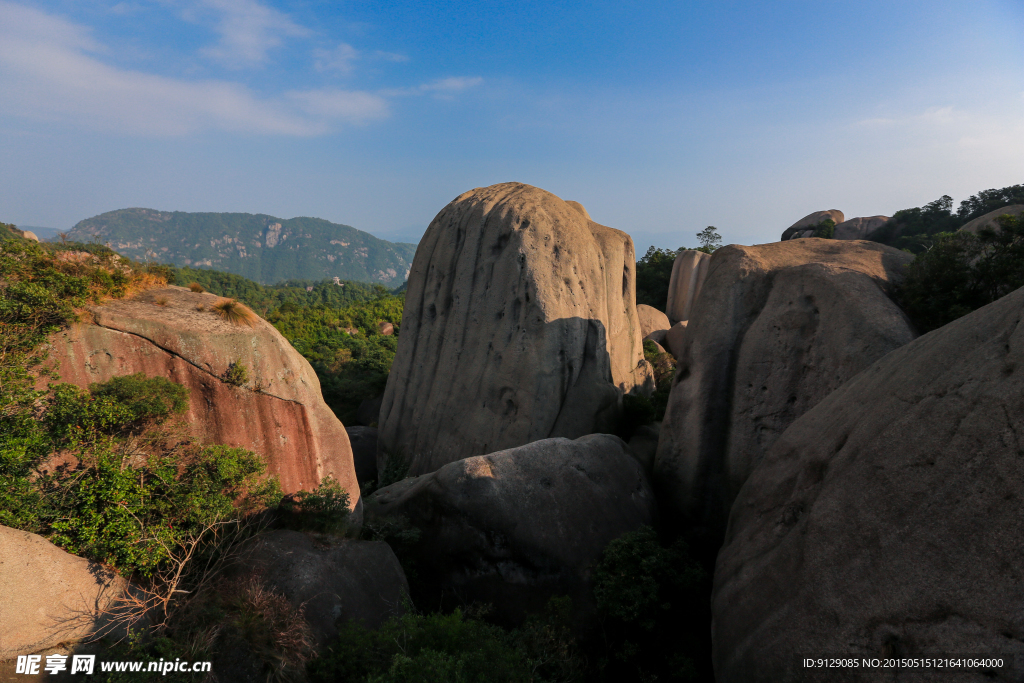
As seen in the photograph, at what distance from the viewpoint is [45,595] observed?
700cm

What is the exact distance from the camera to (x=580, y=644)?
891cm

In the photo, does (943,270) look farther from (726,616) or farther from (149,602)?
(149,602)

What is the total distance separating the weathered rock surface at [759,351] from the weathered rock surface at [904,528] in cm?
253

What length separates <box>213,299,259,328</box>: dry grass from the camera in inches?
386

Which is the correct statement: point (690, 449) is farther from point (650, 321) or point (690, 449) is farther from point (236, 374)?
point (650, 321)

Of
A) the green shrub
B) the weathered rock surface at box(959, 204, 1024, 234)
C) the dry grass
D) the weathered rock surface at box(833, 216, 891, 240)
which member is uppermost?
the weathered rock surface at box(833, 216, 891, 240)

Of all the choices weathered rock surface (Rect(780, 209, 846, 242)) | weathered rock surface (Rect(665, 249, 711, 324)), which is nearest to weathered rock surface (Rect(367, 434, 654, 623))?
weathered rock surface (Rect(665, 249, 711, 324))

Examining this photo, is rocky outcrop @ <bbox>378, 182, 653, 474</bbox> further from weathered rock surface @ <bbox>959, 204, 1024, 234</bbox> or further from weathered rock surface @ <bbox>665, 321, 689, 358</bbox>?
weathered rock surface @ <bbox>665, 321, 689, 358</bbox>

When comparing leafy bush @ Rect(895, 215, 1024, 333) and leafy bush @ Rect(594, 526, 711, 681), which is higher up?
leafy bush @ Rect(895, 215, 1024, 333)

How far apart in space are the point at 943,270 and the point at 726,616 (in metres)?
8.77

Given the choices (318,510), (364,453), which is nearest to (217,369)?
(318,510)

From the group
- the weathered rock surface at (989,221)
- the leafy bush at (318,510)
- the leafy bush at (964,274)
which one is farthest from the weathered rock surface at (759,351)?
the leafy bush at (318,510)

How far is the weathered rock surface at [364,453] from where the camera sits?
64.7 ft

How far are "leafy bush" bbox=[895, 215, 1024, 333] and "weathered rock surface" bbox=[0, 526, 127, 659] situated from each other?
52.3 feet
